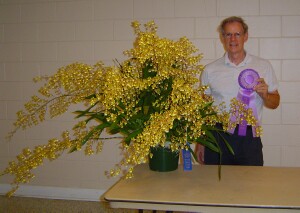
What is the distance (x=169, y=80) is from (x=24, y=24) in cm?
235

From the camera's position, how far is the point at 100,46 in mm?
2967

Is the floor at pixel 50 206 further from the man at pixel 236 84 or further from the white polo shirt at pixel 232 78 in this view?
the white polo shirt at pixel 232 78

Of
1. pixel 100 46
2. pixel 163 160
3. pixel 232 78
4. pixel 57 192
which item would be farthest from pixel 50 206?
pixel 232 78

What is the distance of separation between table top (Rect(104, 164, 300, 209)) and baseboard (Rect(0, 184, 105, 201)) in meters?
1.66

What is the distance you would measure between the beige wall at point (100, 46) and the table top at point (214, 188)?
134 centimetres

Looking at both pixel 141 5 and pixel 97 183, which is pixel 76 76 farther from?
pixel 97 183

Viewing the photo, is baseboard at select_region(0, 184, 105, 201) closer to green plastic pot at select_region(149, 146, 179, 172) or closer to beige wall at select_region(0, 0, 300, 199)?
beige wall at select_region(0, 0, 300, 199)

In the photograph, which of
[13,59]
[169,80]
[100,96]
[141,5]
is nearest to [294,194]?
[169,80]

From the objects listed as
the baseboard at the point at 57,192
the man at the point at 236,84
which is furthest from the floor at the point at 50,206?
the man at the point at 236,84

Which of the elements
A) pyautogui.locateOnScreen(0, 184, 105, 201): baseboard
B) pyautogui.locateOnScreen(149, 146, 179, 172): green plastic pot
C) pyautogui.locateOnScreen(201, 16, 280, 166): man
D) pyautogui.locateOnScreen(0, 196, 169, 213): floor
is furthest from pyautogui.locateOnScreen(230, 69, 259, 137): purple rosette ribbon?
pyautogui.locateOnScreen(0, 184, 105, 201): baseboard

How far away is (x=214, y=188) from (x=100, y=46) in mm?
2064

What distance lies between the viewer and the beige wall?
270 cm

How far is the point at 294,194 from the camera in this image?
49.2 inches

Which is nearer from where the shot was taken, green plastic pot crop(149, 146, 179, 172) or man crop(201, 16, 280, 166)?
green plastic pot crop(149, 146, 179, 172)
